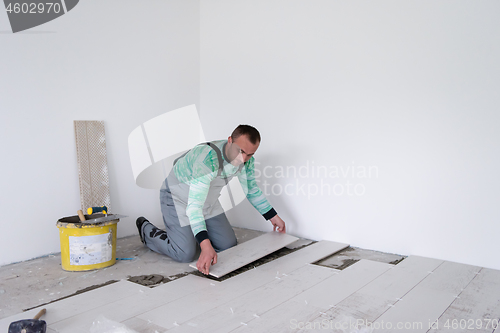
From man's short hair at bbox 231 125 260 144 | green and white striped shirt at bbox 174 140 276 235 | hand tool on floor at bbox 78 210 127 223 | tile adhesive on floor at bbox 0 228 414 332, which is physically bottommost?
tile adhesive on floor at bbox 0 228 414 332

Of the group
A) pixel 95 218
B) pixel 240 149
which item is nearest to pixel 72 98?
pixel 95 218

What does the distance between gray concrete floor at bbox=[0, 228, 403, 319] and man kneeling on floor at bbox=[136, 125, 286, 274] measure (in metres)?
0.15

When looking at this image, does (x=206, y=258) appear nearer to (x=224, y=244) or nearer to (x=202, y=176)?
→ (x=202, y=176)

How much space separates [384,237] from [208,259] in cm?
152

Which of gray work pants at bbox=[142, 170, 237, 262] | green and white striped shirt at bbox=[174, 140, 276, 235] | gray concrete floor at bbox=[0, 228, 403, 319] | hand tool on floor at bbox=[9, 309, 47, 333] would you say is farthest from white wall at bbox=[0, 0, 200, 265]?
hand tool on floor at bbox=[9, 309, 47, 333]

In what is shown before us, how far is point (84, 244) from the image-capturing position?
2.46 m

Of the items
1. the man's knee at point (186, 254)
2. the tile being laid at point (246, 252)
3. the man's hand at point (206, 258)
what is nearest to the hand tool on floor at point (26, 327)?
the man's hand at point (206, 258)

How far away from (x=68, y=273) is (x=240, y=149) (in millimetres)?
1394

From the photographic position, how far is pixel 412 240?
2861mm

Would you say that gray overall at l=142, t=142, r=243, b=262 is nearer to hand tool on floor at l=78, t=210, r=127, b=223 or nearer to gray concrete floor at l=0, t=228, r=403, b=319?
gray concrete floor at l=0, t=228, r=403, b=319

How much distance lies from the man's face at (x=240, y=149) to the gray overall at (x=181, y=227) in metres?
0.16

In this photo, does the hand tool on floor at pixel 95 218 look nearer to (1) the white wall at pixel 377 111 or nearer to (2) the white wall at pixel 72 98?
(2) the white wall at pixel 72 98

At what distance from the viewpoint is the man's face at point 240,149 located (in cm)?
240

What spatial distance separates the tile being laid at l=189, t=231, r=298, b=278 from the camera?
2453mm
